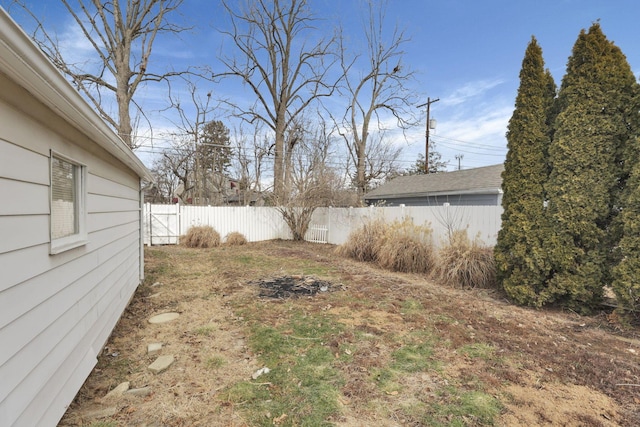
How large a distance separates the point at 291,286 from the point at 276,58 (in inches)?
527

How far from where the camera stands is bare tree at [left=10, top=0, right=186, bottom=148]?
978 cm

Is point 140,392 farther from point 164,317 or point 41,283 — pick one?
point 164,317

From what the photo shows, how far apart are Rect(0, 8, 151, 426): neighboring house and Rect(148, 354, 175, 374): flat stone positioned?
475mm

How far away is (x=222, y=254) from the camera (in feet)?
29.7

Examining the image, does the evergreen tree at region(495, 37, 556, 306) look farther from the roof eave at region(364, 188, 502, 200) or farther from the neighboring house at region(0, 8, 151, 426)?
the roof eave at region(364, 188, 502, 200)

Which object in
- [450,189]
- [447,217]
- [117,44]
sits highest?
[117,44]

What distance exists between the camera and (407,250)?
6734 millimetres

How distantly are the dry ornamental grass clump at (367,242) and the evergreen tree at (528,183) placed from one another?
330cm

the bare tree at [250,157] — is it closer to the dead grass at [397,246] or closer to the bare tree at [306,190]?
the bare tree at [306,190]

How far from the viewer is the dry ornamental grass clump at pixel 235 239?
1123cm

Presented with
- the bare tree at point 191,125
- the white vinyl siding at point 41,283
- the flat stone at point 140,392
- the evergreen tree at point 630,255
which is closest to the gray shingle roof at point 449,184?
the evergreen tree at point 630,255

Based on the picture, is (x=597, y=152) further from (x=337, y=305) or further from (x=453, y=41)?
(x=453, y=41)

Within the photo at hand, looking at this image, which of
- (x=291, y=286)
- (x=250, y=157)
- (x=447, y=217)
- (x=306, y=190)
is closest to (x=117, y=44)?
(x=250, y=157)

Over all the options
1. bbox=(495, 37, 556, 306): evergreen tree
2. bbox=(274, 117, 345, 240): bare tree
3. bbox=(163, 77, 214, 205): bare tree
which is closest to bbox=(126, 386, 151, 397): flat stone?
bbox=(495, 37, 556, 306): evergreen tree
